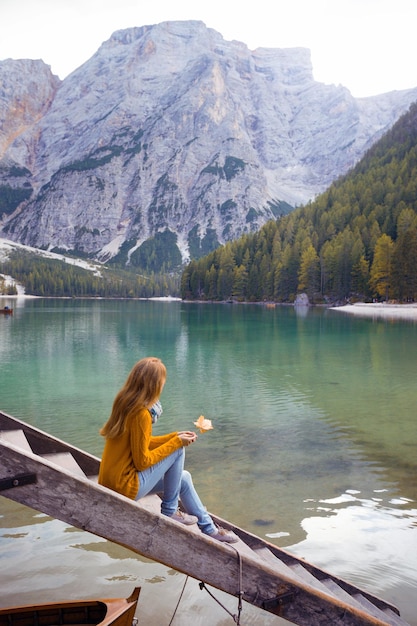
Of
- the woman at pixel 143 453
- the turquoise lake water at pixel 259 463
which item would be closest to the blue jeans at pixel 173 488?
the woman at pixel 143 453

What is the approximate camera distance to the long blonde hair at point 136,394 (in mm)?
5703

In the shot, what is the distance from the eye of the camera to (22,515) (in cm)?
1062

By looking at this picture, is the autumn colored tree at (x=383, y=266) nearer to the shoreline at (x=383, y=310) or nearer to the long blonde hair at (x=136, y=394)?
the shoreline at (x=383, y=310)

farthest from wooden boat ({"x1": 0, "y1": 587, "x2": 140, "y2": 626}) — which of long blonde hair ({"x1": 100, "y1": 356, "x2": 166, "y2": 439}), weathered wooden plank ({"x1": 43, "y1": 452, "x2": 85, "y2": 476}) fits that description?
long blonde hair ({"x1": 100, "y1": 356, "x2": 166, "y2": 439})

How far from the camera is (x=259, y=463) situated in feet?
47.6

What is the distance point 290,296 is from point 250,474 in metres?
157

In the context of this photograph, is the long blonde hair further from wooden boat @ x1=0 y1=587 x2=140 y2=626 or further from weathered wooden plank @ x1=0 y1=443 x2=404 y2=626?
wooden boat @ x1=0 y1=587 x2=140 y2=626

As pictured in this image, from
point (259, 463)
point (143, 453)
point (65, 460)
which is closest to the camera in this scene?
point (143, 453)

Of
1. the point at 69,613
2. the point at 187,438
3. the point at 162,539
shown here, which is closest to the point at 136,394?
the point at 187,438

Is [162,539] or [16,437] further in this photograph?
[16,437]

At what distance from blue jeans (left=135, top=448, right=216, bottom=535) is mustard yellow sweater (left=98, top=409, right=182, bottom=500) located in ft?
0.56

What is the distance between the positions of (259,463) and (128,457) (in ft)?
31.0

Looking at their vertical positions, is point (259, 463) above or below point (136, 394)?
below

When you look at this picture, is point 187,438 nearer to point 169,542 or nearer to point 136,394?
point 136,394
